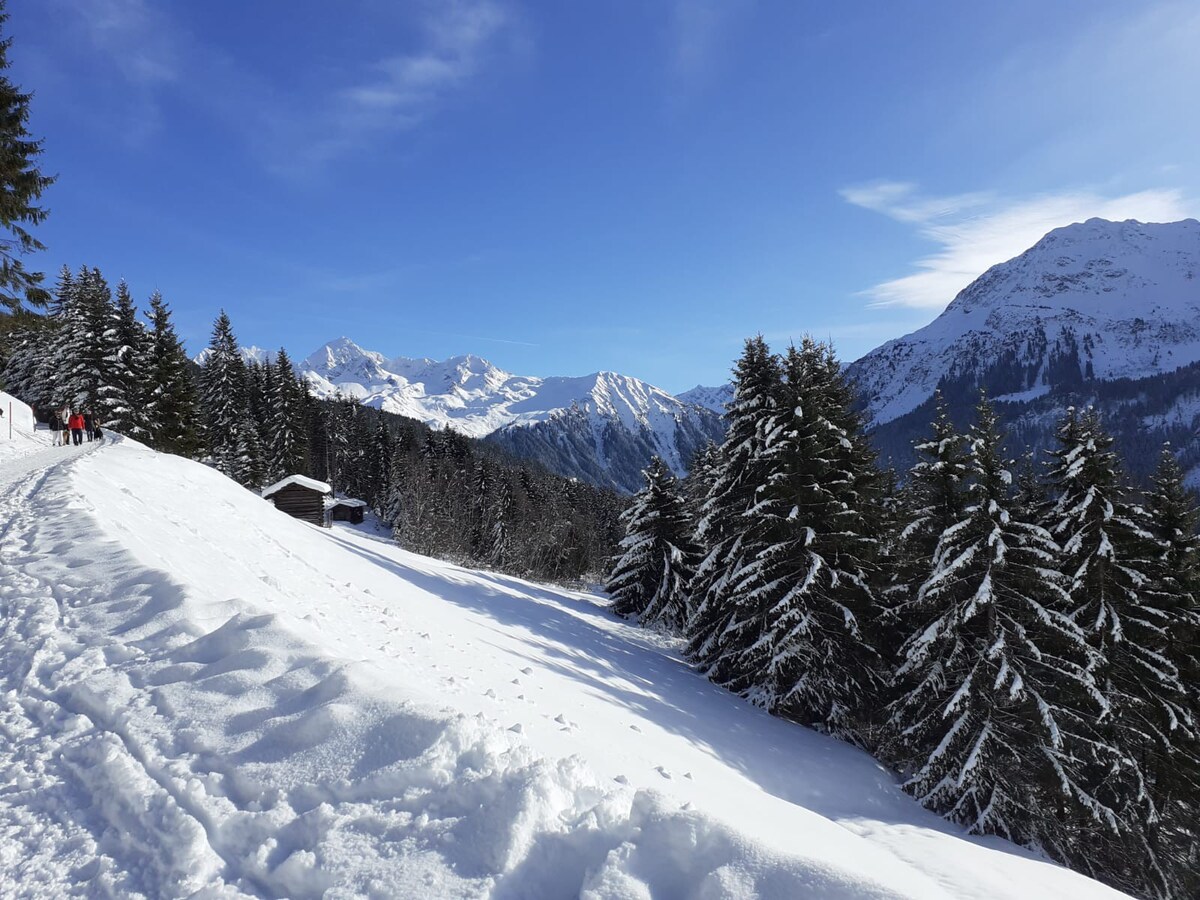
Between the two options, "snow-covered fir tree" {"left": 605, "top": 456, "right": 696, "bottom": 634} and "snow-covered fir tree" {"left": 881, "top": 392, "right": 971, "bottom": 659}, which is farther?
"snow-covered fir tree" {"left": 605, "top": 456, "right": 696, "bottom": 634}

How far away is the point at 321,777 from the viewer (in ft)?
13.9

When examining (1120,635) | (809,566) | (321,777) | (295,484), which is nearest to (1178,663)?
(1120,635)

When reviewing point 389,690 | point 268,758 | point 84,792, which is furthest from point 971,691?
point 84,792

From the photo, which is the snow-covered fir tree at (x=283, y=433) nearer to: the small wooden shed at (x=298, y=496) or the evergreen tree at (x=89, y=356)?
the evergreen tree at (x=89, y=356)

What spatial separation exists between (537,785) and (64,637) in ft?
18.9

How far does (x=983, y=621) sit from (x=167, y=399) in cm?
4391

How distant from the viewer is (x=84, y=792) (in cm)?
425

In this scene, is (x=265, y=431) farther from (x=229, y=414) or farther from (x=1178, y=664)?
(x=1178, y=664)

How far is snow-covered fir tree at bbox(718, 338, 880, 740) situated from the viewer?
15656mm

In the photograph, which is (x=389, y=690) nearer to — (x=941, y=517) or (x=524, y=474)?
(x=941, y=517)

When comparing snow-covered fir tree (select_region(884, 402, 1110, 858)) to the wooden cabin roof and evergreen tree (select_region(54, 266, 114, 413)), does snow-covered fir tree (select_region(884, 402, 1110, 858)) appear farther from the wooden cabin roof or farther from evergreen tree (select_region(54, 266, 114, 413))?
evergreen tree (select_region(54, 266, 114, 413))

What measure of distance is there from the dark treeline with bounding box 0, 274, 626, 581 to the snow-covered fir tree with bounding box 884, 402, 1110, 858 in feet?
86.4

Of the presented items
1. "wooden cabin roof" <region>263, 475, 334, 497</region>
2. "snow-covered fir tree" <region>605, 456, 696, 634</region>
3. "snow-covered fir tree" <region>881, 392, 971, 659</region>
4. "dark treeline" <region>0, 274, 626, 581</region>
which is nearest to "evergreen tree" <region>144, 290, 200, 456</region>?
"dark treeline" <region>0, 274, 626, 581</region>

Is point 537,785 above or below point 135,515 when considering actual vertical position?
below
